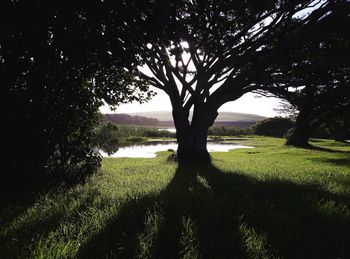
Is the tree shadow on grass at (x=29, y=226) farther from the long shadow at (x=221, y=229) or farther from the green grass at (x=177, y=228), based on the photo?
the long shadow at (x=221, y=229)

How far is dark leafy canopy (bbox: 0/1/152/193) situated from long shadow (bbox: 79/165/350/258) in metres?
2.81

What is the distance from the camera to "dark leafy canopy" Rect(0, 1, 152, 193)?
463 centimetres

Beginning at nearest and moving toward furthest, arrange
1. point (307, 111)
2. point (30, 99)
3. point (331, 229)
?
point (331, 229), point (30, 99), point (307, 111)

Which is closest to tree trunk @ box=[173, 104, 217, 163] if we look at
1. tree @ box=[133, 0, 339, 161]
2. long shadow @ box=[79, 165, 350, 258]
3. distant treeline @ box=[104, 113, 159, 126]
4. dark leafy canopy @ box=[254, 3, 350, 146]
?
tree @ box=[133, 0, 339, 161]

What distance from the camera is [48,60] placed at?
5.17 m

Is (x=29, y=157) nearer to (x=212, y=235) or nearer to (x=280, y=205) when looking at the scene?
(x=212, y=235)

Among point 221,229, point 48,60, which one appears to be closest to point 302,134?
point 221,229

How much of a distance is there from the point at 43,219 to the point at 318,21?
1080 centimetres

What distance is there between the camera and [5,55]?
4.82m

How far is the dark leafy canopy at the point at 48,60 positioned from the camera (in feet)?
15.2

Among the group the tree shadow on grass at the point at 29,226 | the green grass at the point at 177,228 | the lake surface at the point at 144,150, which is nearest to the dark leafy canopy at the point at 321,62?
the green grass at the point at 177,228

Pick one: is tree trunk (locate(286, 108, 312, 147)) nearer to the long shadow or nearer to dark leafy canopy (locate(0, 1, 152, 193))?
the long shadow

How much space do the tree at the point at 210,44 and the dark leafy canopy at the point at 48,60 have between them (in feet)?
2.79

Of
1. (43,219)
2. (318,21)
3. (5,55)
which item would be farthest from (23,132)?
(318,21)
